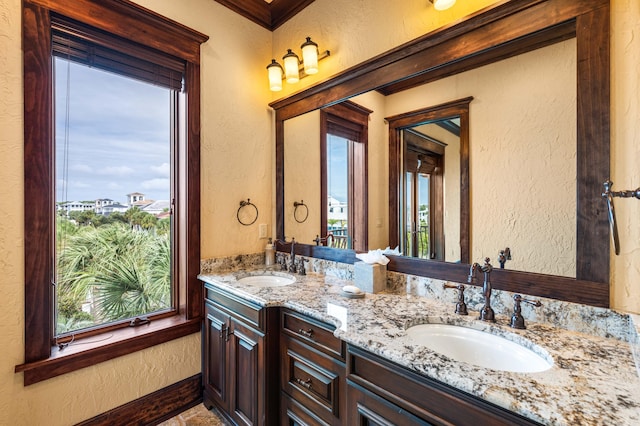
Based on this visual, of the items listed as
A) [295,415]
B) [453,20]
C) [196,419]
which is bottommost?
[196,419]

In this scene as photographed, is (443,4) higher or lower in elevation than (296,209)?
higher

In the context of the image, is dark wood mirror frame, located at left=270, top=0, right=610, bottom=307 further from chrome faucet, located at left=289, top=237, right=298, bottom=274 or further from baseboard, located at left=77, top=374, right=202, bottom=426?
baseboard, located at left=77, top=374, right=202, bottom=426

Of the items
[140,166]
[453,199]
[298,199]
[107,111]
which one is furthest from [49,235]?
[453,199]

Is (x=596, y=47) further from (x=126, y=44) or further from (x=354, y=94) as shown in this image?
(x=126, y=44)

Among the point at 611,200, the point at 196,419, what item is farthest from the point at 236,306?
the point at 611,200

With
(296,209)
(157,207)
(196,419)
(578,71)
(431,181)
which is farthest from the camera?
(296,209)

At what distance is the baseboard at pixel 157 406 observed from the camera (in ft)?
5.55

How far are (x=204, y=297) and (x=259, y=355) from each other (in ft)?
2.49

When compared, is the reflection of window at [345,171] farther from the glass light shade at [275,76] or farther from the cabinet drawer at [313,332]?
the cabinet drawer at [313,332]

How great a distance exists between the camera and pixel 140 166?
1.92 meters

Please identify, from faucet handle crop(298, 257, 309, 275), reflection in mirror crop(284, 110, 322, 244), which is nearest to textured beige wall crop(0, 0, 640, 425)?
reflection in mirror crop(284, 110, 322, 244)

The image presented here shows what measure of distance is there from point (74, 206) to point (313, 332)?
1526 mm

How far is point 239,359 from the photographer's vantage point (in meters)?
1.64

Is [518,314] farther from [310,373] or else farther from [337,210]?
[337,210]
